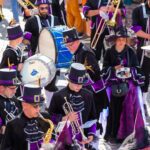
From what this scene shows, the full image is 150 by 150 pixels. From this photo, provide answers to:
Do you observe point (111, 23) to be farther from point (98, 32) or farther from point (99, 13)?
point (98, 32)

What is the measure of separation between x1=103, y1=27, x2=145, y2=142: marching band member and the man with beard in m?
1.64

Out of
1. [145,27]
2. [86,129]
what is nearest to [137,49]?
[145,27]

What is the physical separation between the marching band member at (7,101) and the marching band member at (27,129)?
0.66 m

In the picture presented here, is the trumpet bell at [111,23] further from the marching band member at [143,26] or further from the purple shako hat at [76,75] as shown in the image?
the purple shako hat at [76,75]

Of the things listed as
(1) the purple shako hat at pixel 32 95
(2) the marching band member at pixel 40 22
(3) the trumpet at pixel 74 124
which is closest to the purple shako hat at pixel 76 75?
(3) the trumpet at pixel 74 124

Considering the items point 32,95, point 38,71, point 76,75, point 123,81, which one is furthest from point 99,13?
point 32,95

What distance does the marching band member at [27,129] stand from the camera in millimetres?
4699

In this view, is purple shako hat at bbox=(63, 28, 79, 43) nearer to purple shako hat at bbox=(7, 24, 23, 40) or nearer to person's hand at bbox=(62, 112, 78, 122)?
purple shako hat at bbox=(7, 24, 23, 40)

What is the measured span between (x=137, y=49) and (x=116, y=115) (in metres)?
1.34

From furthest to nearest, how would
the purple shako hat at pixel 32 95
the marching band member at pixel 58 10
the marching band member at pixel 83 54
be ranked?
the marching band member at pixel 58 10 < the marching band member at pixel 83 54 < the purple shako hat at pixel 32 95

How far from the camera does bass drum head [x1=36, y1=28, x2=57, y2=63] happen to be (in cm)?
815

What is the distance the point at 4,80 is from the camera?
5.51 m

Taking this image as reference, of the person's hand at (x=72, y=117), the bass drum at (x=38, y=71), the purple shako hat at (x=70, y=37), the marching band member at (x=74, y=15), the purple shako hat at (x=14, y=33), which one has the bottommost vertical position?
the marching band member at (x=74, y=15)

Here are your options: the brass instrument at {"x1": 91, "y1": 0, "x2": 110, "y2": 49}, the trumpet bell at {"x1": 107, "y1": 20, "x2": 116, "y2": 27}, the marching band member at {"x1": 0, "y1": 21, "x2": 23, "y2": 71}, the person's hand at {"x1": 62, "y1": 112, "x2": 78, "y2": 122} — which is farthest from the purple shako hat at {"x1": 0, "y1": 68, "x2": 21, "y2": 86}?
the brass instrument at {"x1": 91, "y1": 0, "x2": 110, "y2": 49}
